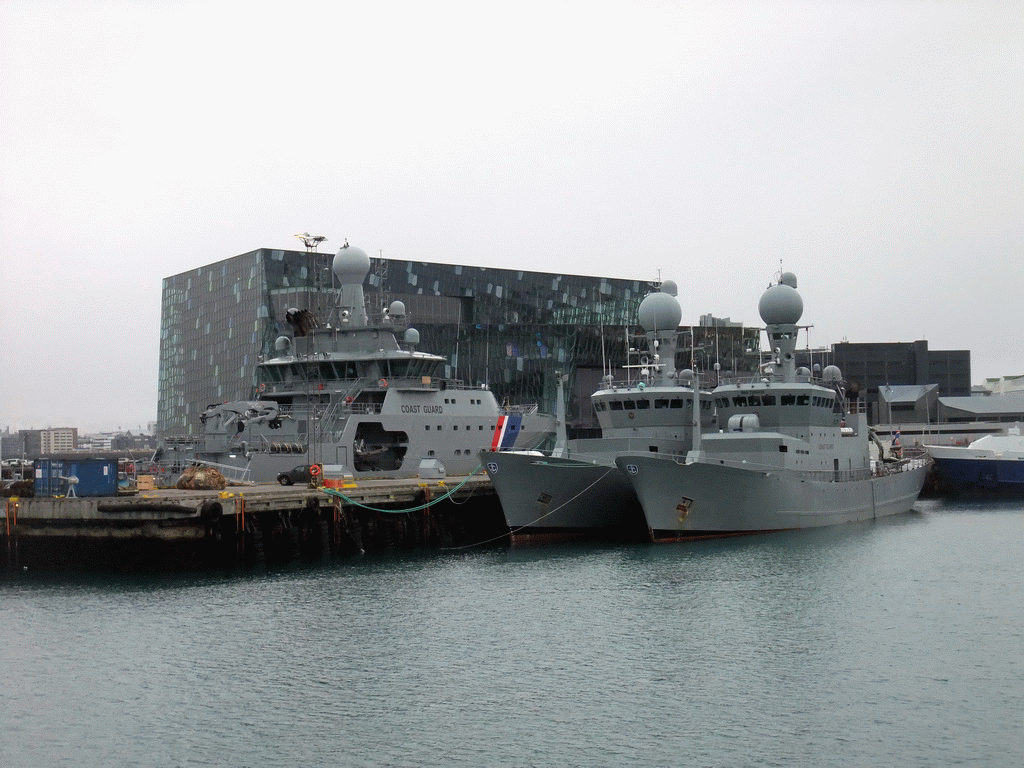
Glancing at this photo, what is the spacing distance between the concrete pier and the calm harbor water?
1.52 metres

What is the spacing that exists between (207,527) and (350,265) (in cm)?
2377

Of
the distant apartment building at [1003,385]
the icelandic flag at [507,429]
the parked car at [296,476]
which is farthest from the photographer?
the distant apartment building at [1003,385]

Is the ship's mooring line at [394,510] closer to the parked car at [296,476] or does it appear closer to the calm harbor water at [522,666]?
the parked car at [296,476]

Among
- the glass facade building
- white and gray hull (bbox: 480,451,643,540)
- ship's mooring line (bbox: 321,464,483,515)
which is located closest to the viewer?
ship's mooring line (bbox: 321,464,483,515)

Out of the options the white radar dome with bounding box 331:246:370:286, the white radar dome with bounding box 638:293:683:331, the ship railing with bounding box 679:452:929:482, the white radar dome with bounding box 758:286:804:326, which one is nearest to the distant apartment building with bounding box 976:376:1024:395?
the ship railing with bounding box 679:452:929:482

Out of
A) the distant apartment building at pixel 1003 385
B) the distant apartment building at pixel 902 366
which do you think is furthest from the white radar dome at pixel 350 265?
the distant apartment building at pixel 1003 385

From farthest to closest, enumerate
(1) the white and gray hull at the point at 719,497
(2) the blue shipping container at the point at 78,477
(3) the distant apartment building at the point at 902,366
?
1. (3) the distant apartment building at the point at 902,366
2. (1) the white and gray hull at the point at 719,497
3. (2) the blue shipping container at the point at 78,477

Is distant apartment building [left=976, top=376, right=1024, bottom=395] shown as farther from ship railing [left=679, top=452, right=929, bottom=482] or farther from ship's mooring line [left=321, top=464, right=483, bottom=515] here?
ship's mooring line [left=321, top=464, right=483, bottom=515]

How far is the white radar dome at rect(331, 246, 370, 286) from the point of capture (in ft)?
189

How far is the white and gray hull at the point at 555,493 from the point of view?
43.9 meters

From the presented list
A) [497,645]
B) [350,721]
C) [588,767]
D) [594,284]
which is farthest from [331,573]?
[594,284]

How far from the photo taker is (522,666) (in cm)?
2378

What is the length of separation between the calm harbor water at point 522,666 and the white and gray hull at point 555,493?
6.85 m

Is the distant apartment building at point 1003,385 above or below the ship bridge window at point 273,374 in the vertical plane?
above
